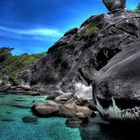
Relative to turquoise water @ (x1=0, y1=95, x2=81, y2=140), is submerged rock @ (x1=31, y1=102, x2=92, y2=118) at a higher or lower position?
higher

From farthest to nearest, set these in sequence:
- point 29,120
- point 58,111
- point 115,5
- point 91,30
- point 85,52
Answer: point 115,5
point 91,30
point 85,52
point 58,111
point 29,120

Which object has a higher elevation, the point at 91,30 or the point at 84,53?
the point at 91,30

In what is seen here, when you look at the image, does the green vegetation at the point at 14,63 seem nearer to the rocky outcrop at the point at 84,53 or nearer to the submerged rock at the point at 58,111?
the rocky outcrop at the point at 84,53

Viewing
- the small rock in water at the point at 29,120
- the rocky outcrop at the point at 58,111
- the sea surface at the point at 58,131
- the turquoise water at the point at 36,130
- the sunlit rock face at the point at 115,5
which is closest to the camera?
the sea surface at the point at 58,131

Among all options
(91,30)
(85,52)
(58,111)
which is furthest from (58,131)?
(91,30)

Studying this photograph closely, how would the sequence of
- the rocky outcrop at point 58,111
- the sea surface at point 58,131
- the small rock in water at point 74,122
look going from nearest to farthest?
the sea surface at point 58,131 → the small rock in water at point 74,122 → the rocky outcrop at point 58,111

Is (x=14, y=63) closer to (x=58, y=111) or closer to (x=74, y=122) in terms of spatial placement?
(x=58, y=111)

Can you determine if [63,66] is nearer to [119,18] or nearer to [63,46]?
[63,46]

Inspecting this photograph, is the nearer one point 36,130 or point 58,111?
point 36,130

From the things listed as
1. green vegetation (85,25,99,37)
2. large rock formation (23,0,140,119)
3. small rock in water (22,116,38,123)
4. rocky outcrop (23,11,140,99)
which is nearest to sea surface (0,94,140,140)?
small rock in water (22,116,38,123)

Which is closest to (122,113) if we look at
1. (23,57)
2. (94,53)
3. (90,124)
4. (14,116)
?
(90,124)

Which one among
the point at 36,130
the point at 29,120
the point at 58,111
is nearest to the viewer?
the point at 36,130

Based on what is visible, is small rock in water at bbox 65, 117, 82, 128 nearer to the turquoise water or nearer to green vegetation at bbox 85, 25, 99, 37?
the turquoise water

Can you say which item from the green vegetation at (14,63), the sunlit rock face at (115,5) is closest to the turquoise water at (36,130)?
the sunlit rock face at (115,5)
